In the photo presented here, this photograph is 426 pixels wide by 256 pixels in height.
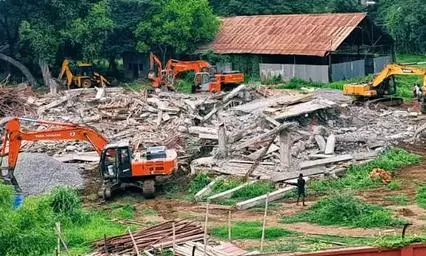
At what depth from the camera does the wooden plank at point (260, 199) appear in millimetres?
23203

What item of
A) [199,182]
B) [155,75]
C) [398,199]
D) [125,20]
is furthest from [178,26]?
[398,199]

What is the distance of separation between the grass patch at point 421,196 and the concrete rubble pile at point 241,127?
3003 millimetres

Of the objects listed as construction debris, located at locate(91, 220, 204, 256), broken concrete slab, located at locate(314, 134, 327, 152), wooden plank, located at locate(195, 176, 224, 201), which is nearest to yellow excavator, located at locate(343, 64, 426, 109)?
broken concrete slab, located at locate(314, 134, 327, 152)

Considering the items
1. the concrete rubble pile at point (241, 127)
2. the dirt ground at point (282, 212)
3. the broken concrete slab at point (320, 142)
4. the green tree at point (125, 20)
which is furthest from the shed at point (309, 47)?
the dirt ground at point (282, 212)

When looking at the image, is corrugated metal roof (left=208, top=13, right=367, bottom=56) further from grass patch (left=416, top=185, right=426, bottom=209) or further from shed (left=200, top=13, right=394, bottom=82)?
grass patch (left=416, top=185, right=426, bottom=209)

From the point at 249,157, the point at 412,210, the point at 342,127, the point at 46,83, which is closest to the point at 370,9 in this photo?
the point at 46,83

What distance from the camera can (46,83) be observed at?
1957 inches

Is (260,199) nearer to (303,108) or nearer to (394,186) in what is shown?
(394,186)

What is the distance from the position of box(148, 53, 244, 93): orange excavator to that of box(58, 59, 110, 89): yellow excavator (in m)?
3.54

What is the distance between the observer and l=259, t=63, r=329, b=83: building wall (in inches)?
1786

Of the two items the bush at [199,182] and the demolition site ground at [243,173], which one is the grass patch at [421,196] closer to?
the demolition site ground at [243,173]

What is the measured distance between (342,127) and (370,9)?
35023 mm

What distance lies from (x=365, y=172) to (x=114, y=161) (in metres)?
8.06

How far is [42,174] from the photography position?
26.1m
